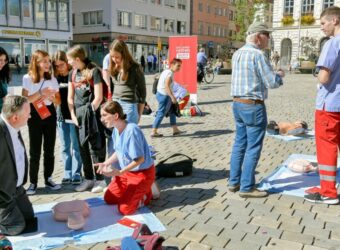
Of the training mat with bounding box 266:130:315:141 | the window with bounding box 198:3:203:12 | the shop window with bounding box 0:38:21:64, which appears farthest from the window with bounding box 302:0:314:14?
the training mat with bounding box 266:130:315:141

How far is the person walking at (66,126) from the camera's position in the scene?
17.1ft

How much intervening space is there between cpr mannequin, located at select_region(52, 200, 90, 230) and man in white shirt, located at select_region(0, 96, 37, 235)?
254 mm

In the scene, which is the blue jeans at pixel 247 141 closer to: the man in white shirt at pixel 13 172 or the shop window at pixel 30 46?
the man in white shirt at pixel 13 172

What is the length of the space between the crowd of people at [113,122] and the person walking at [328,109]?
1cm

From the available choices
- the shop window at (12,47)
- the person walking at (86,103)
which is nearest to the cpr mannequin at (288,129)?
the person walking at (86,103)

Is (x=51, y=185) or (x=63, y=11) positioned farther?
(x=63, y=11)

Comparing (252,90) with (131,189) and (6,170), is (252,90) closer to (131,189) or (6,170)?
(131,189)

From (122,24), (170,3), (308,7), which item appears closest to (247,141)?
(122,24)

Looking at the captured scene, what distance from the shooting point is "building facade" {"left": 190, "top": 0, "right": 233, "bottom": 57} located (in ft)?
208

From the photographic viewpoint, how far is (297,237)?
371 centimetres

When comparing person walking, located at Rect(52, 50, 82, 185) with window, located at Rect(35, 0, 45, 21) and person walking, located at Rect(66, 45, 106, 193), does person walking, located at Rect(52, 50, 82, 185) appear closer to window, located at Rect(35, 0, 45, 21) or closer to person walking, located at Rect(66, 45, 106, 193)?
person walking, located at Rect(66, 45, 106, 193)

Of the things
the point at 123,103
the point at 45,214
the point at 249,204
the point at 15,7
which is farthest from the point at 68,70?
the point at 15,7

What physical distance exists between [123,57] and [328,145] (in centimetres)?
260

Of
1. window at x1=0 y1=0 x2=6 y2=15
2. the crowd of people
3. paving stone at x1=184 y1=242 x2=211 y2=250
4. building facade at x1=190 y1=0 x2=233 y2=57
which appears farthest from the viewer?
building facade at x1=190 y1=0 x2=233 y2=57
